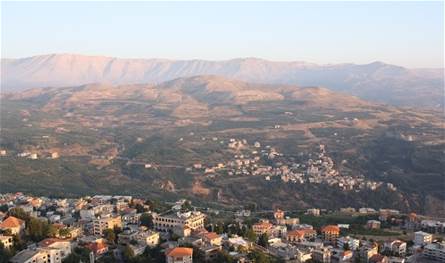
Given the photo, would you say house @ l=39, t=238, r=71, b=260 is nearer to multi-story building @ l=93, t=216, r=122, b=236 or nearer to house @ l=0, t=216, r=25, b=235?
house @ l=0, t=216, r=25, b=235

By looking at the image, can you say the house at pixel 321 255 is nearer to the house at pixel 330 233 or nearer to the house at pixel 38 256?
the house at pixel 330 233

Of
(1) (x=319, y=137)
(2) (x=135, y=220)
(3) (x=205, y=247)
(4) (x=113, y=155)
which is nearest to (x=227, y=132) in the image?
(1) (x=319, y=137)

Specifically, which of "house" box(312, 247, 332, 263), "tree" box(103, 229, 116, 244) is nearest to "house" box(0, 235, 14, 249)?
"tree" box(103, 229, 116, 244)

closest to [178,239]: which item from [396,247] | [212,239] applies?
[212,239]

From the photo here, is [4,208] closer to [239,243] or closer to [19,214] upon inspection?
[19,214]

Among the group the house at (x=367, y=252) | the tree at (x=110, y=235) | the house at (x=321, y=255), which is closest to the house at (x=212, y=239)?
the tree at (x=110, y=235)

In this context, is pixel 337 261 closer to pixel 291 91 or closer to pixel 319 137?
pixel 319 137
